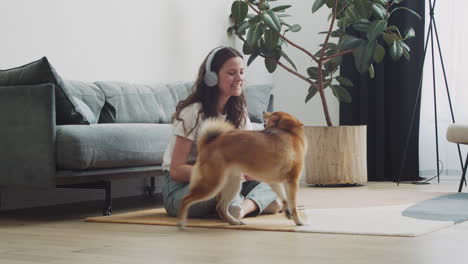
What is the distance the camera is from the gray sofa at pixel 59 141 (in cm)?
310

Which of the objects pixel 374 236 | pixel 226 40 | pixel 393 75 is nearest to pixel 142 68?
pixel 226 40

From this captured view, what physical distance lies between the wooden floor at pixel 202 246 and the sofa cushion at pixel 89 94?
0.92 metres

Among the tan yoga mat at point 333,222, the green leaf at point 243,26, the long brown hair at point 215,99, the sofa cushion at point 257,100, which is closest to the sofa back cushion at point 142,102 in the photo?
the sofa cushion at point 257,100

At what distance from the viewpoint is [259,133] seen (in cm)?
254

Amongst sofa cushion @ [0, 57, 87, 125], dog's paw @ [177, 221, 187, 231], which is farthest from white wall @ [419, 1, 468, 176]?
dog's paw @ [177, 221, 187, 231]

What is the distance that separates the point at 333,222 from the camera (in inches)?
112

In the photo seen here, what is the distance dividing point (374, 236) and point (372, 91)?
318 centimetres

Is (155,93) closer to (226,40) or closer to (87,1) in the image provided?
(87,1)

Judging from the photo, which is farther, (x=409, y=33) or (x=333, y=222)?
(x=409, y=33)

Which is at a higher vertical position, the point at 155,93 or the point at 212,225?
the point at 155,93

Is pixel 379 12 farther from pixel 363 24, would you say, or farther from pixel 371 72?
pixel 371 72

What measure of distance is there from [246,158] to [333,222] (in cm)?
56

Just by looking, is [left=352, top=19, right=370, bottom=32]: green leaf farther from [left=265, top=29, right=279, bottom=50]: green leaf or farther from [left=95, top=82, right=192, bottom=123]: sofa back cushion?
[left=95, top=82, right=192, bottom=123]: sofa back cushion

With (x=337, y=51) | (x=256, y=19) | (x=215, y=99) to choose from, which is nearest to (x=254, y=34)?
(x=256, y=19)
